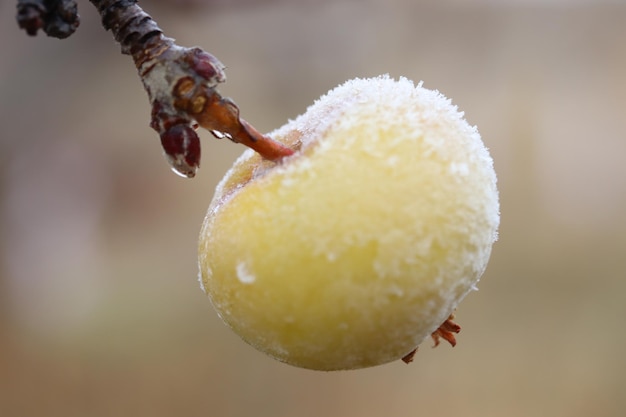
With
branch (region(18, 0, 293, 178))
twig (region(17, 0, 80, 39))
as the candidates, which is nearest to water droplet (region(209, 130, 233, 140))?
branch (region(18, 0, 293, 178))

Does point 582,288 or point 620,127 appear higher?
point 620,127

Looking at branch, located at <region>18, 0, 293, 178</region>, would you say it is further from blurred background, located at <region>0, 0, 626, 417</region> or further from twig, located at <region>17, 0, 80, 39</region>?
blurred background, located at <region>0, 0, 626, 417</region>

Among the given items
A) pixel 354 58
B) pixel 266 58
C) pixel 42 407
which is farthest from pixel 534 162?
pixel 42 407

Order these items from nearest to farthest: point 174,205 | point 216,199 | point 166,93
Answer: point 166,93 < point 216,199 < point 174,205

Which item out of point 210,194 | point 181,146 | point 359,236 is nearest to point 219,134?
point 181,146

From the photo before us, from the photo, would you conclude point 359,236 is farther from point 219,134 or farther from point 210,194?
point 210,194

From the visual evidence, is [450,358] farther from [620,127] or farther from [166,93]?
[166,93]

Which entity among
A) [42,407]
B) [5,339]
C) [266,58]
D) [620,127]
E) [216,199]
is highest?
[266,58]
